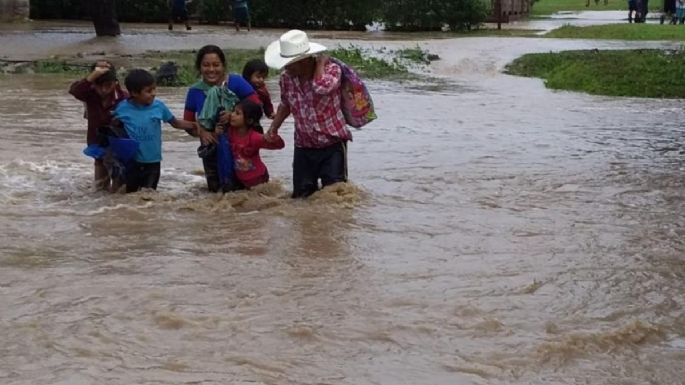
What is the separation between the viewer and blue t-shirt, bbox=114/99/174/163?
24.8ft

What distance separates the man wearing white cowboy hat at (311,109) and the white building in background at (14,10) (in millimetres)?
22887

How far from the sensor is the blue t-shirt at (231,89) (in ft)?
24.8

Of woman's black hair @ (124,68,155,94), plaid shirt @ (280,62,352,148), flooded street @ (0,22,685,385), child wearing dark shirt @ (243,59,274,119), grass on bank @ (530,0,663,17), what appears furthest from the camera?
grass on bank @ (530,0,663,17)

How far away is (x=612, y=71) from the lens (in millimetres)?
→ 17266

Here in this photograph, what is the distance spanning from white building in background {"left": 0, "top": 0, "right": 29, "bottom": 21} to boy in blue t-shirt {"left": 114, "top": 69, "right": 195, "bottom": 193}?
2231 centimetres

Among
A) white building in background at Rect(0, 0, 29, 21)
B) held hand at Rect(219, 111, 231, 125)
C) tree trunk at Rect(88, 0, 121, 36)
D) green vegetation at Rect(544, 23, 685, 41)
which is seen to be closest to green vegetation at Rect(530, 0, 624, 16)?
green vegetation at Rect(544, 23, 685, 41)

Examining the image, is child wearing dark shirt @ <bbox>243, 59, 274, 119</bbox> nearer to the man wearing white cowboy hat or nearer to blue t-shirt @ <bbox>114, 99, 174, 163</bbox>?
the man wearing white cowboy hat

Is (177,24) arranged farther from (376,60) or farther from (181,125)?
(181,125)

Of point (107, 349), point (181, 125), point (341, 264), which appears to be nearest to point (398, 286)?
point (341, 264)

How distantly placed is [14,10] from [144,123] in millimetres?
22785

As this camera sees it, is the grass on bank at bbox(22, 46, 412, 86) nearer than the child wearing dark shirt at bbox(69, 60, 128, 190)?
No

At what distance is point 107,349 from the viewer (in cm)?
431

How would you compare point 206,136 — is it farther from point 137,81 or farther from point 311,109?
point 311,109

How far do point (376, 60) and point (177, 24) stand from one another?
12.8 metres
